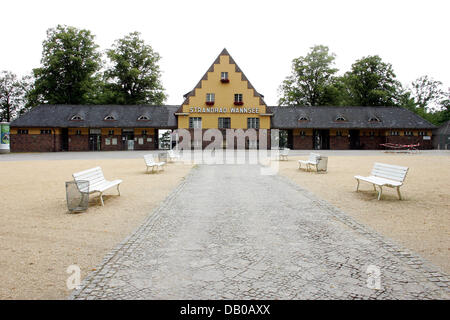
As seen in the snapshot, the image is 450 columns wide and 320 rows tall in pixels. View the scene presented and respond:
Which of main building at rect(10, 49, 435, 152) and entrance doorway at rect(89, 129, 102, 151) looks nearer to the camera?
main building at rect(10, 49, 435, 152)

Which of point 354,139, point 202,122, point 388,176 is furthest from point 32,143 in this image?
point 388,176

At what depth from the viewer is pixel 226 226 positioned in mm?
6559

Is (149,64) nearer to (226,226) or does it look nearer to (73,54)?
(73,54)

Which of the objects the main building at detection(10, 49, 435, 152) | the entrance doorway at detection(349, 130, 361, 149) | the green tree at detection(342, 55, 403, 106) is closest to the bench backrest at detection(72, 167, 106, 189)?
the main building at detection(10, 49, 435, 152)

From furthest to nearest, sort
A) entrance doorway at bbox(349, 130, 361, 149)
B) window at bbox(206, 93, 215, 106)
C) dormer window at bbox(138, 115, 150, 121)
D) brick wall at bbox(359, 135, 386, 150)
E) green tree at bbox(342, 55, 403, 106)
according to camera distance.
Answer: green tree at bbox(342, 55, 403, 106), entrance doorway at bbox(349, 130, 361, 149), brick wall at bbox(359, 135, 386, 150), dormer window at bbox(138, 115, 150, 121), window at bbox(206, 93, 215, 106)

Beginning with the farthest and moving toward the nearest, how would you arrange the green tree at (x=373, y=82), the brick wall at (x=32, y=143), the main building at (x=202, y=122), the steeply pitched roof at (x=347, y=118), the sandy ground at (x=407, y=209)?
the green tree at (x=373, y=82), the steeply pitched roof at (x=347, y=118), the main building at (x=202, y=122), the brick wall at (x=32, y=143), the sandy ground at (x=407, y=209)

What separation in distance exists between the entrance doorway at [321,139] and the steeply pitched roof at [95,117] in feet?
63.4

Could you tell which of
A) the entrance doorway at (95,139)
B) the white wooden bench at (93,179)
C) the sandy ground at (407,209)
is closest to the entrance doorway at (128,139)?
the entrance doorway at (95,139)

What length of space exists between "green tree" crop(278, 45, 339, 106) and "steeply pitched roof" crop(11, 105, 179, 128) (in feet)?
70.0

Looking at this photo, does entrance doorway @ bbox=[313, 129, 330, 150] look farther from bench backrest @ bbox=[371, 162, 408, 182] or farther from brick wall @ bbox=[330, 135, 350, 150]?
bench backrest @ bbox=[371, 162, 408, 182]

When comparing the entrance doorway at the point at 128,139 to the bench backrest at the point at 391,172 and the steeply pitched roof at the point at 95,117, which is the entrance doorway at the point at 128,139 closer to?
the steeply pitched roof at the point at 95,117

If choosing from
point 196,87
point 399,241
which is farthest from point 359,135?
point 399,241

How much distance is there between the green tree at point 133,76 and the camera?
50500 mm

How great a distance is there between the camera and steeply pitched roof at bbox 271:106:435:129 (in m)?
44.3
